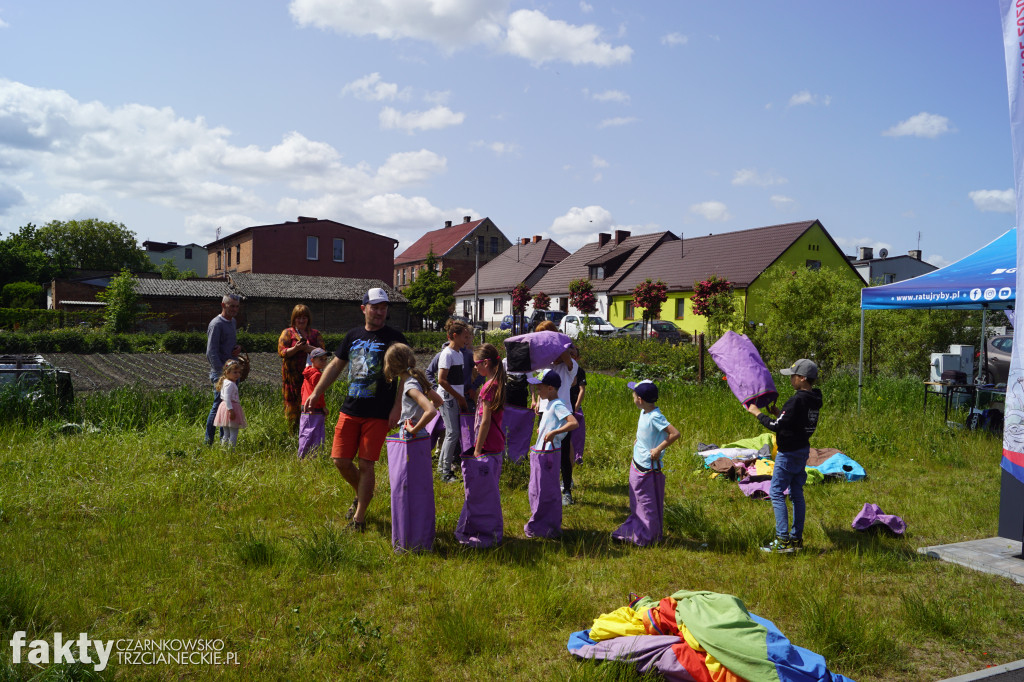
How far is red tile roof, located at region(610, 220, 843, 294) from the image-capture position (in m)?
40.1

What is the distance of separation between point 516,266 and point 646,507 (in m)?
57.3

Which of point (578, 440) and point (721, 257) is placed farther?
point (721, 257)

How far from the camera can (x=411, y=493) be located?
16.2ft

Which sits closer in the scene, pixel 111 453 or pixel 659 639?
pixel 659 639

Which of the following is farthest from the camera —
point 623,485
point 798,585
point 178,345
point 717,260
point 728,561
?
point 717,260

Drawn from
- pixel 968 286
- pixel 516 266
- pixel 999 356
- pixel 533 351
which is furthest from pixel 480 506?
pixel 516 266

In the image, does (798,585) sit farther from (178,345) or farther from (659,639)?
(178,345)

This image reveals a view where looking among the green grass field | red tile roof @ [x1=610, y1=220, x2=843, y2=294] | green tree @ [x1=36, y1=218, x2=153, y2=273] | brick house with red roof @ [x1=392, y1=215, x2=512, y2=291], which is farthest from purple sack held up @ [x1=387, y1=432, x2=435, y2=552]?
green tree @ [x1=36, y1=218, x2=153, y2=273]

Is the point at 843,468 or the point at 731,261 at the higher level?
the point at 731,261

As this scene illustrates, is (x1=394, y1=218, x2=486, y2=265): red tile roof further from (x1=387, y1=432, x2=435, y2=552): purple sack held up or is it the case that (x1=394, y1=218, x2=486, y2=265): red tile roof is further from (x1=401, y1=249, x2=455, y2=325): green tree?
(x1=387, y1=432, x2=435, y2=552): purple sack held up

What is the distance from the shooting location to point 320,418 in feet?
25.5

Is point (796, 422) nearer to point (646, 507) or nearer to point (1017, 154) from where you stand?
point (646, 507)

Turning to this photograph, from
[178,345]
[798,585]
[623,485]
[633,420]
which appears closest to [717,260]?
[178,345]

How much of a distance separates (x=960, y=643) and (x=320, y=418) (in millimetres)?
6313
